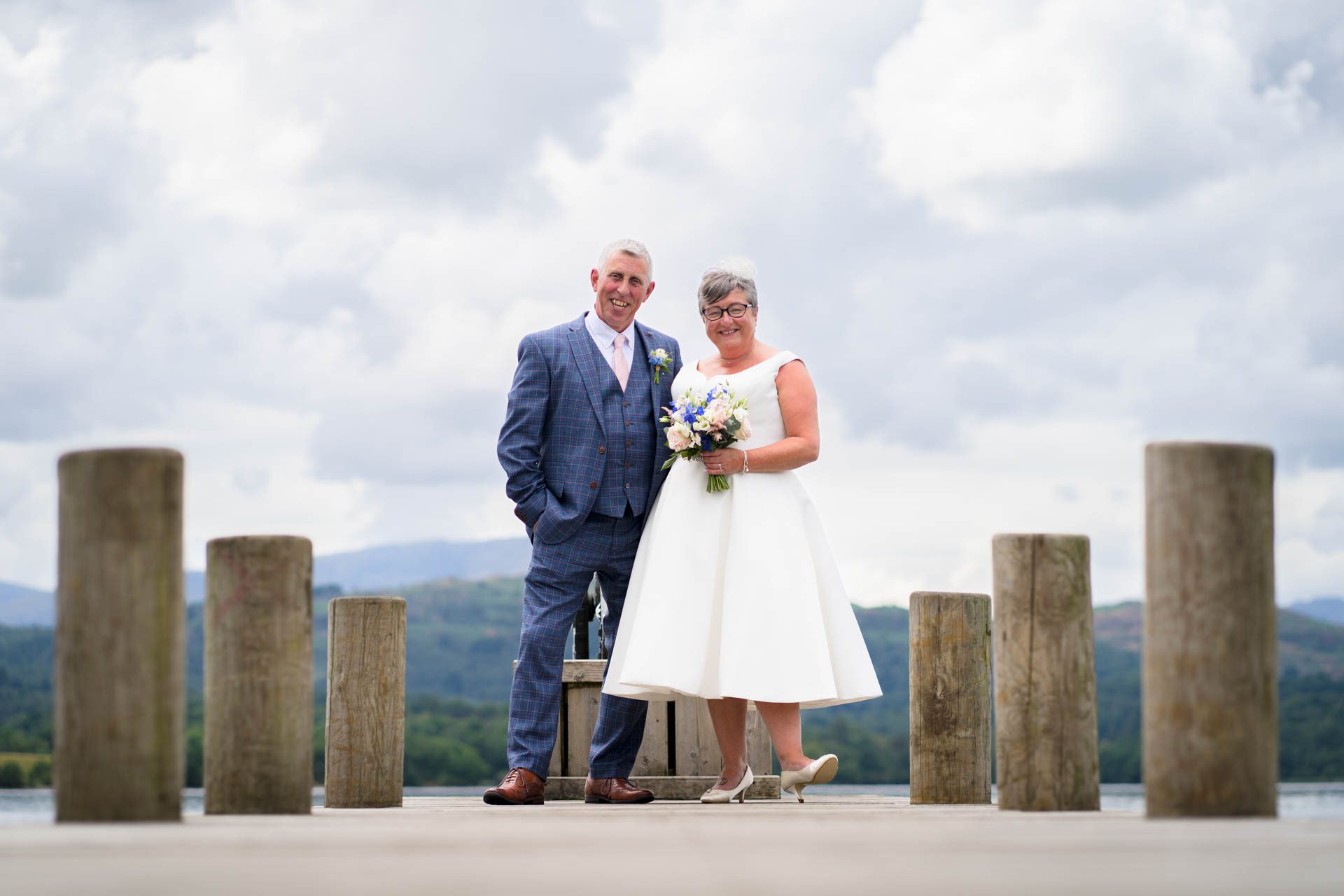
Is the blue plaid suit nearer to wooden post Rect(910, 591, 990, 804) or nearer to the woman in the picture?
the woman

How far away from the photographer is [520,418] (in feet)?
20.7

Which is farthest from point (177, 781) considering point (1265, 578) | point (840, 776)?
point (840, 776)

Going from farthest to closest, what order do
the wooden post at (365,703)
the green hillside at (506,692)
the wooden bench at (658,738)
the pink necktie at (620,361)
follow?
the green hillside at (506,692)
the wooden bench at (658,738)
the pink necktie at (620,361)
the wooden post at (365,703)

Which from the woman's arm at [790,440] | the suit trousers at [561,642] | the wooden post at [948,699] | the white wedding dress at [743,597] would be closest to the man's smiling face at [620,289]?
the white wedding dress at [743,597]

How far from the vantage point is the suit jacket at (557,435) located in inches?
246

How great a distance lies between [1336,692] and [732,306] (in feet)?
90.9

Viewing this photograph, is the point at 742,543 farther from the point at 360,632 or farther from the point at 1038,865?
the point at 1038,865

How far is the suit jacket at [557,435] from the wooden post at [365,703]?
758 millimetres

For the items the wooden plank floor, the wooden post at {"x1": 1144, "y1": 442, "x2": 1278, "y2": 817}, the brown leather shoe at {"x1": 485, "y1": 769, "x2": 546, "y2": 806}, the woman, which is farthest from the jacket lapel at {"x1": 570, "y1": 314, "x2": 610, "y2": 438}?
the wooden post at {"x1": 1144, "y1": 442, "x2": 1278, "y2": 817}

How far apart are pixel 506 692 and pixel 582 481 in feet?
190

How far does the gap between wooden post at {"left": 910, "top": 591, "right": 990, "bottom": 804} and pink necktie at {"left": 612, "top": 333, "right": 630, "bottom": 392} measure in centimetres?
152

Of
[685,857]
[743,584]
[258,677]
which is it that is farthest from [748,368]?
[685,857]

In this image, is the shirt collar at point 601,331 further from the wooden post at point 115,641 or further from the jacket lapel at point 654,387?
the wooden post at point 115,641

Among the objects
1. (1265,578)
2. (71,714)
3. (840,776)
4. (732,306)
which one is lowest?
(840,776)
